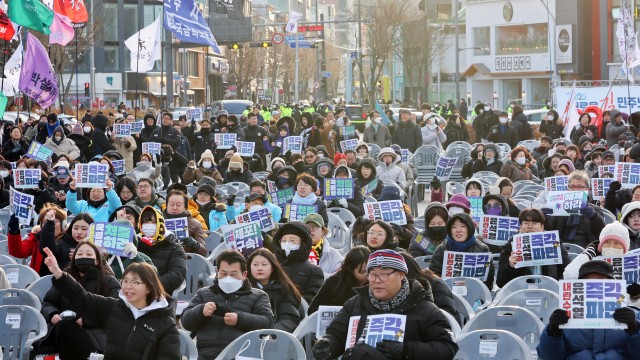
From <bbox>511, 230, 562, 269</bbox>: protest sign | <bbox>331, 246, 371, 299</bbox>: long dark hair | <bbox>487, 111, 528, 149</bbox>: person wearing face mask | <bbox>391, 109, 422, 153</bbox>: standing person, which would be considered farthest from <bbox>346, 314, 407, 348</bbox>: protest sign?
<bbox>487, 111, 528, 149</bbox>: person wearing face mask

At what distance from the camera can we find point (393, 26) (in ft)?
259

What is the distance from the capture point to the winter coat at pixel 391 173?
816 inches

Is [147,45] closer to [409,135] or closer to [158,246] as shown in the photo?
[409,135]

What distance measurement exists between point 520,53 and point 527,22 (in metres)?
2.05

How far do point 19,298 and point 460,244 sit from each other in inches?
137

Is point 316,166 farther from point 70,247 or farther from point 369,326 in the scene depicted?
point 369,326

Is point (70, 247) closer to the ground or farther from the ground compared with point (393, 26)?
closer to the ground

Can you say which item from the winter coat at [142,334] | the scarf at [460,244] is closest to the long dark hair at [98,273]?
the winter coat at [142,334]

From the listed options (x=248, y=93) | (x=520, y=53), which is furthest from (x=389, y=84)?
(x=520, y=53)

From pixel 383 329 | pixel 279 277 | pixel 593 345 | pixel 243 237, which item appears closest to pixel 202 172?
pixel 243 237

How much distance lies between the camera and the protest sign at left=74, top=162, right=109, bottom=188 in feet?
49.0

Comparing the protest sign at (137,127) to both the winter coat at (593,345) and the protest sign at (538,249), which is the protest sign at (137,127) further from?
the winter coat at (593,345)

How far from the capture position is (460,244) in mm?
11109

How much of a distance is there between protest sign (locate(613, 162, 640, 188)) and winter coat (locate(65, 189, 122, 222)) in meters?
6.03
